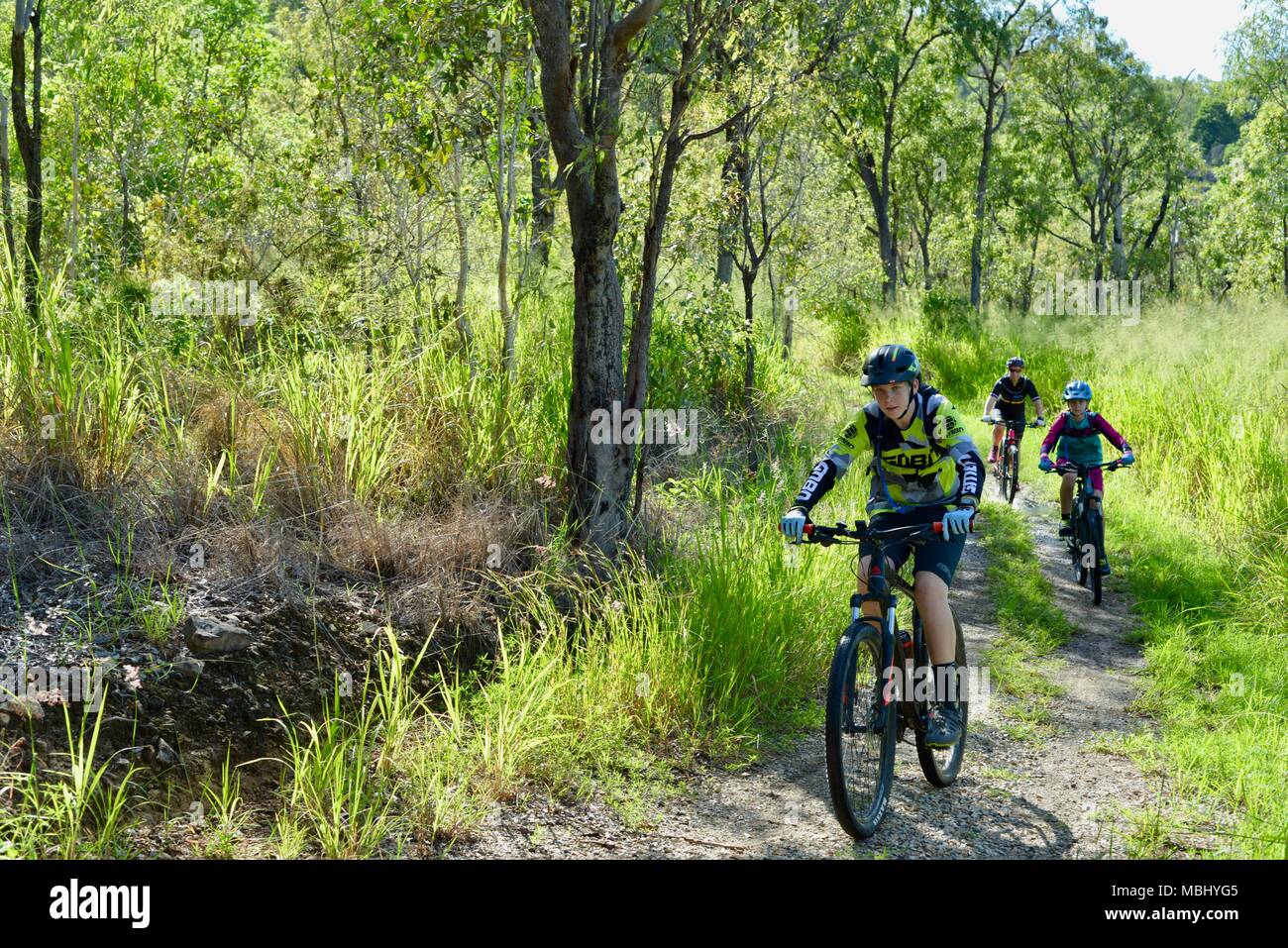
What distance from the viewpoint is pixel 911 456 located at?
16.4 ft

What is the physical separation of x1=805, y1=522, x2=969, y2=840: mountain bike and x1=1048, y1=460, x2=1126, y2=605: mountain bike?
162 inches

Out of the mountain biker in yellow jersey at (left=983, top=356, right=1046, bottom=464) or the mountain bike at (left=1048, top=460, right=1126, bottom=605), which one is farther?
the mountain biker in yellow jersey at (left=983, top=356, right=1046, bottom=464)

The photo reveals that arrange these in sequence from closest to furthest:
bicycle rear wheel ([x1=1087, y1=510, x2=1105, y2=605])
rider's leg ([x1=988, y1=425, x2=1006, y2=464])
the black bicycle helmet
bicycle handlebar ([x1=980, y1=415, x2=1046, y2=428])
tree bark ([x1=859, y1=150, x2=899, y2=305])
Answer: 1. the black bicycle helmet
2. bicycle rear wheel ([x1=1087, y1=510, x2=1105, y2=605])
3. bicycle handlebar ([x1=980, y1=415, x2=1046, y2=428])
4. rider's leg ([x1=988, y1=425, x2=1006, y2=464])
5. tree bark ([x1=859, y1=150, x2=899, y2=305])

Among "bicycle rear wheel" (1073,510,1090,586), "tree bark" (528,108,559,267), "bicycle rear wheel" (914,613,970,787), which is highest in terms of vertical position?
"tree bark" (528,108,559,267)

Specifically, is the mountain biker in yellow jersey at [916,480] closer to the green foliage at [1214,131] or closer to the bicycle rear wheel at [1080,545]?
the bicycle rear wheel at [1080,545]

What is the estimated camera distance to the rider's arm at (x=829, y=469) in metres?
4.71

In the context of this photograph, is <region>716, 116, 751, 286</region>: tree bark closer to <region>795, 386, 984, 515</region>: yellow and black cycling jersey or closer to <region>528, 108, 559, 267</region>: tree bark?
<region>528, 108, 559, 267</region>: tree bark

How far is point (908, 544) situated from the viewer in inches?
190

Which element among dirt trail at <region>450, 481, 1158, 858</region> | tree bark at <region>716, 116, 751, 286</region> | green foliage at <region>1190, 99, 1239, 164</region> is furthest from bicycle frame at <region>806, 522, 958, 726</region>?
green foliage at <region>1190, 99, 1239, 164</region>

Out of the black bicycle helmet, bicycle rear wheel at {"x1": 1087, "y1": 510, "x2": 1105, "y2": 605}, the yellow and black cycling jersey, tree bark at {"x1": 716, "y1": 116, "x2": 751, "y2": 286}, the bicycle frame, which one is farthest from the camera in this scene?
tree bark at {"x1": 716, "y1": 116, "x2": 751, "y2": 286}

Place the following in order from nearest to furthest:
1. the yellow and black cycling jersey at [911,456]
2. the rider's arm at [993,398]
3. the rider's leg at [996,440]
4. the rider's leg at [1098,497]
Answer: the yellow and black cycling jersey at [911,456] → the rider's leg at [1098,497] → the rider's arm at [993,398] → the rider's leg at [996,440]

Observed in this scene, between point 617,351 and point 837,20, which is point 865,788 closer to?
point 617,351

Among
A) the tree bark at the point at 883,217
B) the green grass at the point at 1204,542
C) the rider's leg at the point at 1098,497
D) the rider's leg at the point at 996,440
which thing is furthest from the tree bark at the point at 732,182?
the tree bark at the point at 883,217

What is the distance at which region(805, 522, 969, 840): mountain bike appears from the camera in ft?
13.8
